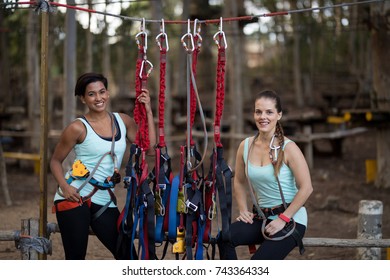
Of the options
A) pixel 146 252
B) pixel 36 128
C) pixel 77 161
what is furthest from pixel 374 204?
pixel 36 128

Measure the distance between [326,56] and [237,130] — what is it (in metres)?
15.6

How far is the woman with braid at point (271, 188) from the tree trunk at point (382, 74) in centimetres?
470

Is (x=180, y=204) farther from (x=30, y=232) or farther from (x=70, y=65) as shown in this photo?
(x=70, y=65)

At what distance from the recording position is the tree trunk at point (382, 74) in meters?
7.48

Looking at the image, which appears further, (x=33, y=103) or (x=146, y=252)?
(x=33, y=103)

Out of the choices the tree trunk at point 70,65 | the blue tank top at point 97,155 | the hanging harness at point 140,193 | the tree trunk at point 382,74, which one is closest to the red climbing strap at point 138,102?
the hanging harness at point 140,193

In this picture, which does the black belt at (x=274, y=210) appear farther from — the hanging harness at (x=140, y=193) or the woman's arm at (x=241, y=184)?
the hanging harness at (x=140, y=193)

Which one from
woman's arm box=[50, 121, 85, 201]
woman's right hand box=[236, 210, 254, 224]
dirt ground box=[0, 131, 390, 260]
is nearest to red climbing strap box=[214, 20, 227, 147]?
woman's right hand box=[236, 210, 254, 224]

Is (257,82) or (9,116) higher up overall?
(257,82)

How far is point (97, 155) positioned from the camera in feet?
10.2

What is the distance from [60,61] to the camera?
19.6m

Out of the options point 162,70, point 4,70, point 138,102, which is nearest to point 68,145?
point 138,102

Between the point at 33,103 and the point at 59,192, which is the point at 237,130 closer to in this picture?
the point at 33,103

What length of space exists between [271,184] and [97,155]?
34.3 inches
